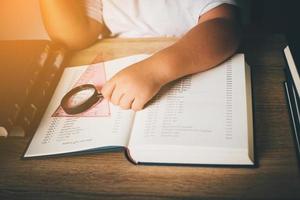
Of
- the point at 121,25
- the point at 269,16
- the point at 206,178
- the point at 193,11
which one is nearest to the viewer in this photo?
the point at 206,178

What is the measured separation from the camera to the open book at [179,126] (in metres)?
0.56

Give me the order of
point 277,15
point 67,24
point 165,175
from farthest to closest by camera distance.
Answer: point 277,15, point 67,24, point 165,175

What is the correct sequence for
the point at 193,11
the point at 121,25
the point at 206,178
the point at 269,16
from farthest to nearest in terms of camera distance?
the point at 269,16, the point at 121,25, the point at 193,11, the point at 206,178

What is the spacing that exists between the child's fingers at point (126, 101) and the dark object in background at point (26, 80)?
0.56 feet

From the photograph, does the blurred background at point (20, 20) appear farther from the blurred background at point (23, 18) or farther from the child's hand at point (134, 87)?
the child's hand at point (134, 87)

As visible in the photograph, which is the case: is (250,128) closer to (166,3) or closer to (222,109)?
(222,109)

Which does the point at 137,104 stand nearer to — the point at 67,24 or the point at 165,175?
the point at 165,175

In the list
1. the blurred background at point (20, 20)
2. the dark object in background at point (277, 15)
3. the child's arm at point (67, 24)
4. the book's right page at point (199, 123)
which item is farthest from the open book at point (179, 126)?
the dark object in background at point (277, 15)

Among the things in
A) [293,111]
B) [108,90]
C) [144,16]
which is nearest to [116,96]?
[108,90]

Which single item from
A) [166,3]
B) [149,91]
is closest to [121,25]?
[166,3]

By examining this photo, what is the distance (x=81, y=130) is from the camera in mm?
646

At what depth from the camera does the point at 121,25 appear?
1071 millimetres

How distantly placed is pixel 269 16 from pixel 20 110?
142 cm

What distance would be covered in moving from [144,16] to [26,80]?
43 centimetres
